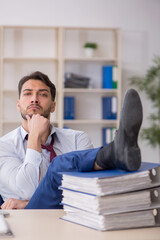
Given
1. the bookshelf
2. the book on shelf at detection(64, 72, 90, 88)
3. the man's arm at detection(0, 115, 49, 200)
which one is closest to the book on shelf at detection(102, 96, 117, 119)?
the bookshelf

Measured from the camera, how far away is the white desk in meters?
1.10

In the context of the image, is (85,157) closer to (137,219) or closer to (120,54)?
(137,219)

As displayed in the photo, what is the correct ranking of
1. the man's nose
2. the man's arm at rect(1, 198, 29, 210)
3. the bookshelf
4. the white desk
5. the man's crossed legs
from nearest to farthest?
1. the white desk
2. the man's crossed legs
3. the man's arm at rect(1, 198, 29, 210)
4. the man's nose
5. the bookshelf

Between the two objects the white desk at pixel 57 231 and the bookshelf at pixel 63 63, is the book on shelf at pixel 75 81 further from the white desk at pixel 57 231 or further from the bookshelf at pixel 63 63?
the white desk at pixel 57 231

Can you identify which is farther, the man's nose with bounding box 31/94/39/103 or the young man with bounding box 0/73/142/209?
the man's nose with bounding box 31/94/39/103

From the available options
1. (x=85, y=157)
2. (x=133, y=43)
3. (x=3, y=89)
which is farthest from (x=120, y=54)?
(x=85, y=157)

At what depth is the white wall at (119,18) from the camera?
223 inches

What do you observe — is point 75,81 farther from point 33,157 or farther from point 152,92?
point 33,157

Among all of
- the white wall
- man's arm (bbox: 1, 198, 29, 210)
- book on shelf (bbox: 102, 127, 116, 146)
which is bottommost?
man's arm (bbox: 1, 198, 29, 210)

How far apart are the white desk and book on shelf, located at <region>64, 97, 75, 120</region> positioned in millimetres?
4219

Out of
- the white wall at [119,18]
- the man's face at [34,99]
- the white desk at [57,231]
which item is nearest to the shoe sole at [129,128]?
the white desk at [57,231]

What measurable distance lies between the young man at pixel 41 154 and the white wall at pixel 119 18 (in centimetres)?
337

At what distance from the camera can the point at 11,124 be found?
18.5 feet

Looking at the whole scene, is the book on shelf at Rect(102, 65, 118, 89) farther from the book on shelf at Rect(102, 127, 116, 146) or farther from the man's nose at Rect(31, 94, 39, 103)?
the man's nose at Rect(31, 94, 39, 103)
